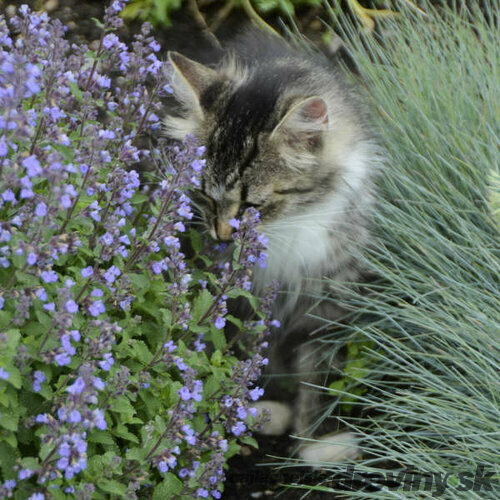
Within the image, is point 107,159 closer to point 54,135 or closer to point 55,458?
point 54,135

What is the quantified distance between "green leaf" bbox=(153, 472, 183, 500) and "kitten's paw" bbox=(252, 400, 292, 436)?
43.8 inches

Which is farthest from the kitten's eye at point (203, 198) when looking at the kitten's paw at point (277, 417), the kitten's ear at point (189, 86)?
the kitten's paw at point (277, 417)

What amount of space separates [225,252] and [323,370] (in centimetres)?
69

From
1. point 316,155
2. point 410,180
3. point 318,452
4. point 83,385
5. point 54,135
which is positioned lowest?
point 318,452

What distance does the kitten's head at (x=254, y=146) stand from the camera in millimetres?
2934

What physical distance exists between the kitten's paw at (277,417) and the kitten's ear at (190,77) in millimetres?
1389

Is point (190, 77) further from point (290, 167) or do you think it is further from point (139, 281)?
point (139, 281)

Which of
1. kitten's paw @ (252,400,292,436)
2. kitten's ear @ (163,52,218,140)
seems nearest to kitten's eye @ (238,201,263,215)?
kitten's ear @ (163,52,218,140)

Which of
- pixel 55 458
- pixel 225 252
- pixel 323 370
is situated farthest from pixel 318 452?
pixel 55 458

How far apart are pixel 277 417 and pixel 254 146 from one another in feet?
4.05

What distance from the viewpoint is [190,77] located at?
3.05 metres

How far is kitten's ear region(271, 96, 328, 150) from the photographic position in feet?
9.12

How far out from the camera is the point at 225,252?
3.30 metres

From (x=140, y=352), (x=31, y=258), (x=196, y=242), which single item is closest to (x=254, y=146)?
(x=196, y=242)
